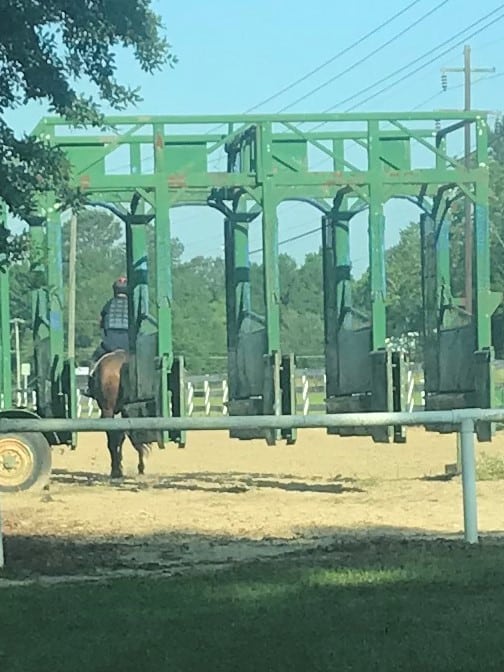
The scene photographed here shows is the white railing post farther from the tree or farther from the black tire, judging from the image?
the black tire

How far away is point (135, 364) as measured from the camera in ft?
59.5

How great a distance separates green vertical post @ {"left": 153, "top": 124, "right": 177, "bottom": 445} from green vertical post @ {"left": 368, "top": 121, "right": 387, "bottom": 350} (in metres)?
2.47

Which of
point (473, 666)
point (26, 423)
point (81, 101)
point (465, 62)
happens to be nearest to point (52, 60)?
point (81, 101)

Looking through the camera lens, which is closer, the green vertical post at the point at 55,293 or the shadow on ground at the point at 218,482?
the shadow on ground at the point at 218,482

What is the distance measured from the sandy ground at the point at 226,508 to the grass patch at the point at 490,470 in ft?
1.54

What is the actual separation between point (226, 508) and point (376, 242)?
5507mm

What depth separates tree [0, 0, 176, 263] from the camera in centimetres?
791

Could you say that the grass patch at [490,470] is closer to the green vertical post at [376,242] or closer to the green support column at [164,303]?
the green vertical post at [376,242]

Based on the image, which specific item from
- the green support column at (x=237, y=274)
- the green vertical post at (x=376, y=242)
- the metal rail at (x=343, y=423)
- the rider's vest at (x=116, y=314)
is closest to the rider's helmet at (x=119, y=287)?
the rider's vest at (x=116, y=314)

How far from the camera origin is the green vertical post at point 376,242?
1692 centimetres

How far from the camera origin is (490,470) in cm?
1616

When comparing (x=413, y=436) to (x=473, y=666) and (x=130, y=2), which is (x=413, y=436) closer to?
(x=130, y=2)

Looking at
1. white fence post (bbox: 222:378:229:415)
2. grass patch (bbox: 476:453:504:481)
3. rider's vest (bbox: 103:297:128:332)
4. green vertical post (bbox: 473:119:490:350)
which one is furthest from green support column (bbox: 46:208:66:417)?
grass patch (bbox: 476:453:504:481)

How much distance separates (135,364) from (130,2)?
10459 millimetres
